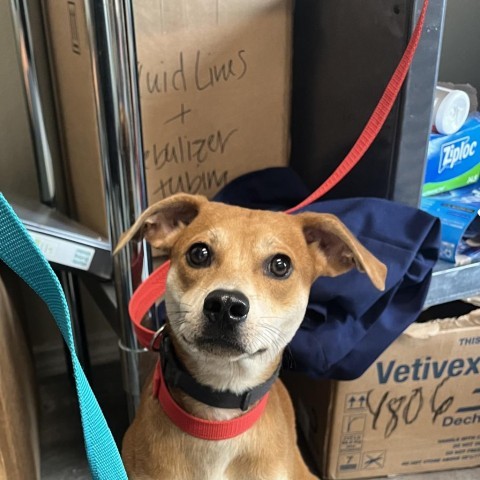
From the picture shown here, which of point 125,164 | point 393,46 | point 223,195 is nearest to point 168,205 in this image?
point 125,164

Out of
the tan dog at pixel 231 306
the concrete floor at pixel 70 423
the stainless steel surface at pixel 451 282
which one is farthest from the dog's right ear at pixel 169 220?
the concrete floor at pixel 70 423

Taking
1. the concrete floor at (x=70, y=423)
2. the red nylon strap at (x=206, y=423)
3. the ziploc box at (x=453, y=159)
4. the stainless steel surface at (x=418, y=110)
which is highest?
the stainless steel surface at (x=418, y=110)

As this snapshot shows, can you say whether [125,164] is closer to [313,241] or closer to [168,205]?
[168,205]

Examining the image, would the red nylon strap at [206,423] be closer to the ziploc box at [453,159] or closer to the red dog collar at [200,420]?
the red dog collar at [200,420]

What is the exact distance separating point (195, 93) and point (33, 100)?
1.21 feet

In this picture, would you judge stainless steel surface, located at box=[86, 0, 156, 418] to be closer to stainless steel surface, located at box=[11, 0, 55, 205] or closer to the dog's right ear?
the dog's right ear

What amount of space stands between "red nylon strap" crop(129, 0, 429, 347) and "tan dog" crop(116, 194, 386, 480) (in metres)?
0.14

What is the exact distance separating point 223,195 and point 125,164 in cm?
35

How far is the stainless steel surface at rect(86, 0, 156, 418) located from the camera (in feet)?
3.14

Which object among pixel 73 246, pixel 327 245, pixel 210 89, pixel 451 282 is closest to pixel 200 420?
pixel 327 245

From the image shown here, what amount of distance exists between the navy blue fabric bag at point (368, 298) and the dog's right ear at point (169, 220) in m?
0.28

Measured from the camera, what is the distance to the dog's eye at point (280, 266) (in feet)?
3.08

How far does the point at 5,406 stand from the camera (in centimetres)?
92

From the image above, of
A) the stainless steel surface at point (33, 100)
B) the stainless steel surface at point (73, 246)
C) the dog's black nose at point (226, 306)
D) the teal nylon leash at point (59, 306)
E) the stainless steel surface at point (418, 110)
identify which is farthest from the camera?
the stainless steel surface at point (33, 100)
